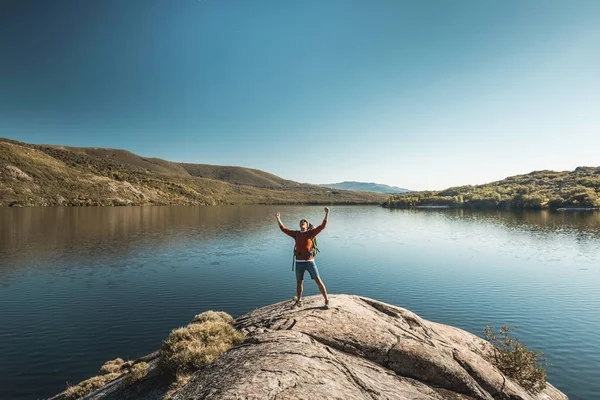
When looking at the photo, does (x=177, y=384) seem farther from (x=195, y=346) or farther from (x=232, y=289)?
(x=232, y=289)

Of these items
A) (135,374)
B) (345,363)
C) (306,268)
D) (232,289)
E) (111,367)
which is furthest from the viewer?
(232,289)

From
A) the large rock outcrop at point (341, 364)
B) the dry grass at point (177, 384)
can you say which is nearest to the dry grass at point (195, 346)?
the dry grass at point (177, 384)

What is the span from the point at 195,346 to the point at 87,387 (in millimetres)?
7437

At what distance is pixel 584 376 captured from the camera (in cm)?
1859

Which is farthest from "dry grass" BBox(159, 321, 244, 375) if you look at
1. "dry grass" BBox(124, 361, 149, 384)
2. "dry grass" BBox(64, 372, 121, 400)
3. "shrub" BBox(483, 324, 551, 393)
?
"shrub" BBox(483, 324, 551, 393)

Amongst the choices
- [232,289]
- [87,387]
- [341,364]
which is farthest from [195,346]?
[232,289]

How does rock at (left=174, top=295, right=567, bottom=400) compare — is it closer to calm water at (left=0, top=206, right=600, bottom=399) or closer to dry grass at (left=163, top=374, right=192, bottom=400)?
dry grass at (left=163, top=374, right=192, bottom=400)

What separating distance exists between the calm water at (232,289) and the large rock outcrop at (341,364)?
29.5 feet

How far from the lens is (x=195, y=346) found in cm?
1177

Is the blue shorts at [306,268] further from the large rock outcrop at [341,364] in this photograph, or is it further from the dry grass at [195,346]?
the dry grass at [195,346]

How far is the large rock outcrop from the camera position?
8633 millimetres

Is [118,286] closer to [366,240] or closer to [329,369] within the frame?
[329,369]

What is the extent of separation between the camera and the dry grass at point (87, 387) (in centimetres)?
1444

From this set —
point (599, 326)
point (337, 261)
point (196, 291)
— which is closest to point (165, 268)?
point (196, 291)
